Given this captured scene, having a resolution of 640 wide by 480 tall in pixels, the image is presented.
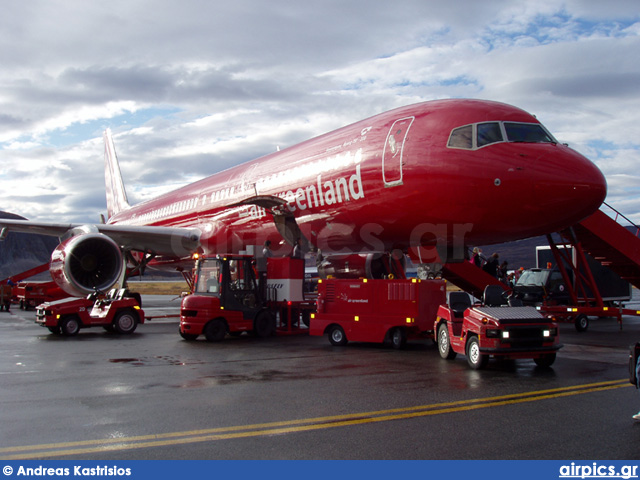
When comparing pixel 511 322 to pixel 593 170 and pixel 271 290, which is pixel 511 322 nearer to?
pixel 593 170

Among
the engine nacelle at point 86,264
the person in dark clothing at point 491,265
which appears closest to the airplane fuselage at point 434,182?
the engine nacelle at point 86,264

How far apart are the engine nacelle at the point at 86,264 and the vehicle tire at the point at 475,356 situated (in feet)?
32.8

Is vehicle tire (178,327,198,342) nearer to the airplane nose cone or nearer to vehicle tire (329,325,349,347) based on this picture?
vehicle tire (329,325,349,347)

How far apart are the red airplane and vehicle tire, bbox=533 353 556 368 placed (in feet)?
6.68

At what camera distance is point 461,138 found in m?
10.1

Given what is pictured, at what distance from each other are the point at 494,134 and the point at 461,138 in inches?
20.5

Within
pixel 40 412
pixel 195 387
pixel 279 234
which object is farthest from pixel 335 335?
pixel 40 412

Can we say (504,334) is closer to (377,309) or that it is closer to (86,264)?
(377,309)

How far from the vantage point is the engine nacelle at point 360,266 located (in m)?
13.9

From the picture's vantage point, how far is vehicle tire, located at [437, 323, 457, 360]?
1018 centimetres

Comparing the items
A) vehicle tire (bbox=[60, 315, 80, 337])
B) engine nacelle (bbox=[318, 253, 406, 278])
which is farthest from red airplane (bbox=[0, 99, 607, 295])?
vehicle tire (bbox=[60, 315, 80, 337])

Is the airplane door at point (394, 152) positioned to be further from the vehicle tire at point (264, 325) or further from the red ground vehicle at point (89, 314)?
the red ground vehicle at point (89, 314)

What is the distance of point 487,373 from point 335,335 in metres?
4.43

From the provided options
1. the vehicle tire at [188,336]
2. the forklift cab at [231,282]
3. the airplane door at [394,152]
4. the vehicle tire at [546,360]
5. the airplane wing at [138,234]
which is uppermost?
the airplane door at [394,152]
